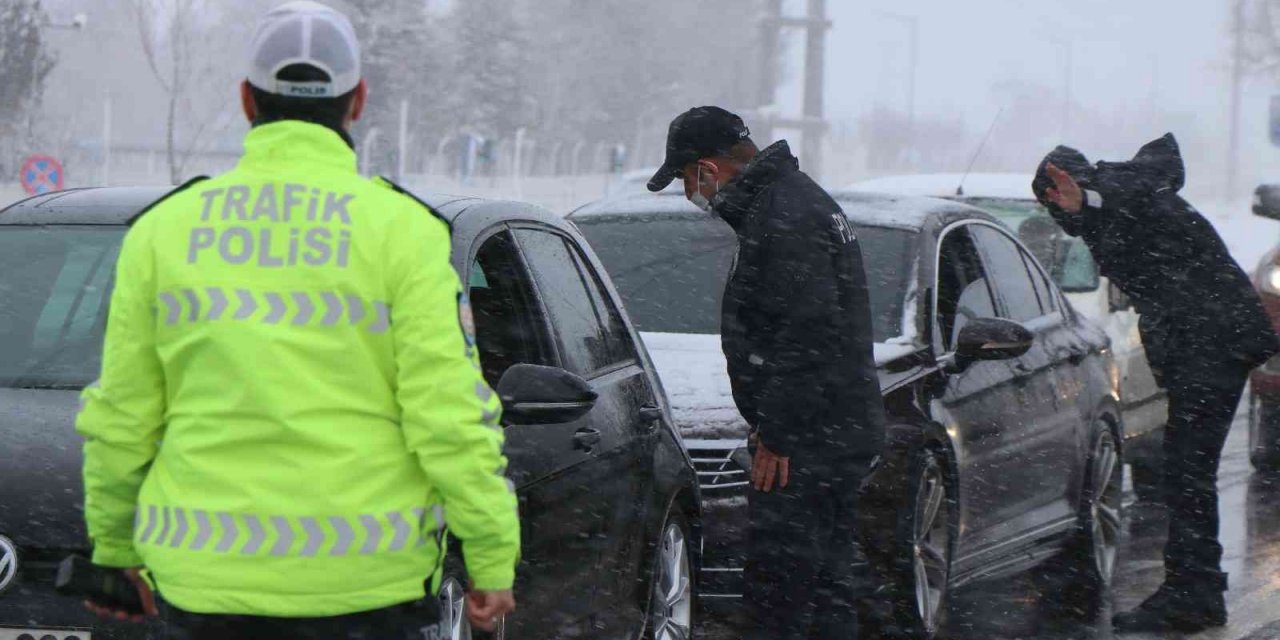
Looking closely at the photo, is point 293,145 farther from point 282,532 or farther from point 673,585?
point 673,585

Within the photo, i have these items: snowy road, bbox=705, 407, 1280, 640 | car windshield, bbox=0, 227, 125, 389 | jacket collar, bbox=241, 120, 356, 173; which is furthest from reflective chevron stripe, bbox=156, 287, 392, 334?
snowy road, bbox=705, 407, 1280, 640

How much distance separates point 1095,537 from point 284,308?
6.09 meters

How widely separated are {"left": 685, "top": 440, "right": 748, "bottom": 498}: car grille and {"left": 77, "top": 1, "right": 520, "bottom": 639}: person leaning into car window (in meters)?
3.79

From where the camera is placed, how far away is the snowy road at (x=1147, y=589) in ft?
25.3

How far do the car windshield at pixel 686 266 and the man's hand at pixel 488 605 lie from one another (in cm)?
442

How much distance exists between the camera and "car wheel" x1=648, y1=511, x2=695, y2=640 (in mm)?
5805

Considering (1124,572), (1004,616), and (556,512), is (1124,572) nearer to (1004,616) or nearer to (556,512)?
(1004,616)

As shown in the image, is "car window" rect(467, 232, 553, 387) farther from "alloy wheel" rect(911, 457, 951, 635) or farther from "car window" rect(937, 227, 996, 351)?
"car window" rect(937, 227, 996, 351)

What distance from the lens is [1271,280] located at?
11914 mm

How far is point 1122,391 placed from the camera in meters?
10.9

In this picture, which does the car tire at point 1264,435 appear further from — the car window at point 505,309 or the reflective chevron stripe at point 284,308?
the reflective chevron stripe at point 284,308

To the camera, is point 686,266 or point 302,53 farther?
point 686,266

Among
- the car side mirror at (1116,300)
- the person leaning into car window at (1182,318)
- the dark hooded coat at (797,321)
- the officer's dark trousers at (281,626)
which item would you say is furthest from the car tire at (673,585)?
the car side mirror at (1116,300)

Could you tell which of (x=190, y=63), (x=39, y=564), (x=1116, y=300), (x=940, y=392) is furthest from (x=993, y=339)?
(x=190, y=63)
